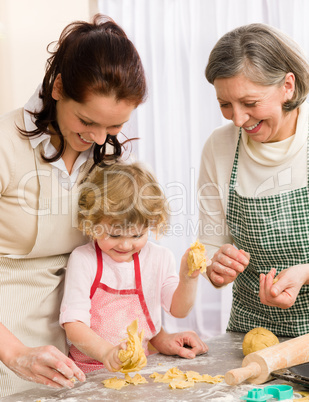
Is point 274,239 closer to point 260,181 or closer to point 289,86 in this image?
point 260,181

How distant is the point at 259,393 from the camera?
1.15 meters

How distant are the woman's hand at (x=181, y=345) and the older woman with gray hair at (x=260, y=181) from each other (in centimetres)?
18

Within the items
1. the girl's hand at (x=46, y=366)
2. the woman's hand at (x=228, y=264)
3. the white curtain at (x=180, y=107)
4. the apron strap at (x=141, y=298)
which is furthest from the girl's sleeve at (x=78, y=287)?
the white curtain at (x=180, y=107)

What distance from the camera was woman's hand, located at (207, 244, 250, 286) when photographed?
4.83ft

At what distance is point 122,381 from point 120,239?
1.38ft

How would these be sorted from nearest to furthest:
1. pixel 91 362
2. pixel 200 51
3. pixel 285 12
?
pixel 91 362
pixel 285 12
pixel 200 51

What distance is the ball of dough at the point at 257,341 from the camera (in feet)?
4.73

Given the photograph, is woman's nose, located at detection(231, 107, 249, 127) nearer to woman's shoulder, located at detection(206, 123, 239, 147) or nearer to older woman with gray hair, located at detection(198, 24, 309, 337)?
older woman with gray hair, located at detection(198, 24, 309, 337)

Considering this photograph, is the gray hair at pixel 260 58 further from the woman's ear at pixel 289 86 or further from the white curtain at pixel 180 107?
the white curtain at pixel 180 107

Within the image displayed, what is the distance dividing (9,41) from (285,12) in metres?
2.05


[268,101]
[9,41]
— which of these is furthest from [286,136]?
[9,41]

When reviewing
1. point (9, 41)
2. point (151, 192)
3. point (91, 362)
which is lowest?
point (91, 362)

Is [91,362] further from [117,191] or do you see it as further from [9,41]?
[9,41]

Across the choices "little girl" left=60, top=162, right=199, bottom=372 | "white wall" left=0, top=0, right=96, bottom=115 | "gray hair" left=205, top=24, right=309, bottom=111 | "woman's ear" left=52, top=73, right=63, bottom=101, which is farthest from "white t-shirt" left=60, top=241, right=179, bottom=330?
"white wall" left=0, top=0, right=96, bottom=115
